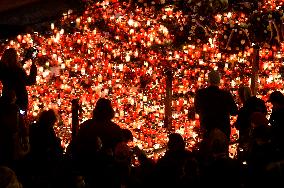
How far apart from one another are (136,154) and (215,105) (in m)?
2.23

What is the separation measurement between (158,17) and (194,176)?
7.29 metres

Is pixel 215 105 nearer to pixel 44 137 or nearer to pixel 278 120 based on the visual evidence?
pixel 278 120

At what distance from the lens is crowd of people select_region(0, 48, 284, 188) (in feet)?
19.8

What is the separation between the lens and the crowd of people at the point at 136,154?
6.04 metres

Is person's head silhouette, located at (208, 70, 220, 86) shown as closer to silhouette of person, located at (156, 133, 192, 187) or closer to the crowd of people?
the crowd of people

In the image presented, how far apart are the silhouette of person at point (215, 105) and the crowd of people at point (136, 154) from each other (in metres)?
0.01

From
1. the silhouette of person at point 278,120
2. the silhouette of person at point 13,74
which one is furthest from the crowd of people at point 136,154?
the silhouette of person at point 13,74

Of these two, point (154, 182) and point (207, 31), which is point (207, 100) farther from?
point (207, 31)

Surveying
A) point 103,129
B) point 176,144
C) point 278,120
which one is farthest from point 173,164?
point 278,120

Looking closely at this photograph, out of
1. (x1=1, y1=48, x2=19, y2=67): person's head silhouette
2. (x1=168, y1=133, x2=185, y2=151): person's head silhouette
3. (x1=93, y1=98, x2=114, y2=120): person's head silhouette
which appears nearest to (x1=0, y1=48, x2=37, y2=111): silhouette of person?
(x1=1, y1=48, x2=19, y2=67): person's head silhouette

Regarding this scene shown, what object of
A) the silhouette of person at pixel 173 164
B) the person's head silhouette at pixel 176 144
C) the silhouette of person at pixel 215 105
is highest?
the silhouette of person at pixel 215 105

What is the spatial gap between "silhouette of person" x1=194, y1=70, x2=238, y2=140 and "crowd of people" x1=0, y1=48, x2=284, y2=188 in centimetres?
1

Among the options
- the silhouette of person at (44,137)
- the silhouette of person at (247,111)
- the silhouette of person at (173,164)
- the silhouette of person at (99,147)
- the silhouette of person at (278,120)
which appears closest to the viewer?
the silhouette of person at (173,164)

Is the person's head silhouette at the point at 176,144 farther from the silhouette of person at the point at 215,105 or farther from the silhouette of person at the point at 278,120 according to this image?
the silhouette of person at the point at 215,105
